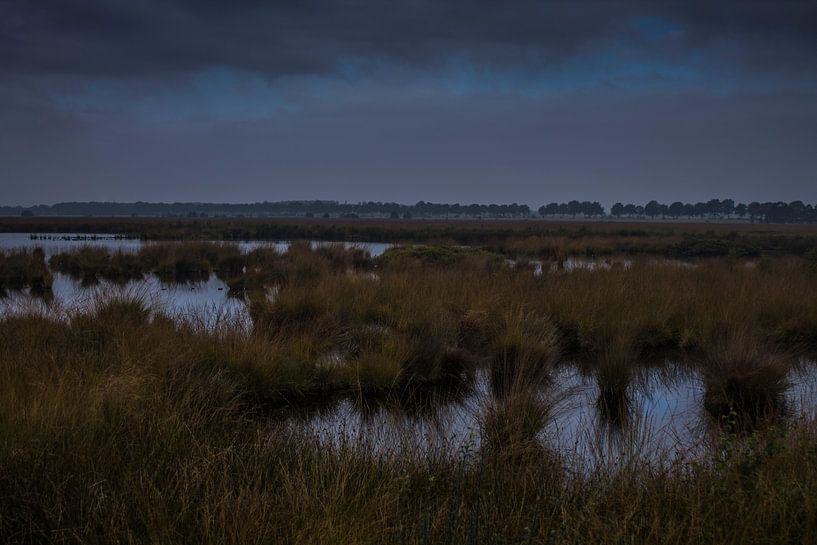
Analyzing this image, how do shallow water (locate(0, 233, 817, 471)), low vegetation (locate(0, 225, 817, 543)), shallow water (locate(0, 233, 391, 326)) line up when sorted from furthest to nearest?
shallow water (locate(0, 233, 391, 326)) → shallow water (locate(0, 233, 817, 471)) → low vegetation (locate(0, 225, 817, 543))

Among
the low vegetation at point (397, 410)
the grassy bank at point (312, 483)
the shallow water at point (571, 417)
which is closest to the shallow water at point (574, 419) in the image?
the shallow water at point (571, 417)

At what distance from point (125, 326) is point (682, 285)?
11.9 meters

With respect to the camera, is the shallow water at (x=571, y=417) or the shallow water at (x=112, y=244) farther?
the shallow water at (x=112, y=244)

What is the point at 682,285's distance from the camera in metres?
14.1

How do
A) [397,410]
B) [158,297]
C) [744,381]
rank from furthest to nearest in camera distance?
[158,297] < [744,381] < [397,410]

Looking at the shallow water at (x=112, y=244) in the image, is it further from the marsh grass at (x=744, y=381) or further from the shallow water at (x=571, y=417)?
the marsh grass at (x=744, y=381)

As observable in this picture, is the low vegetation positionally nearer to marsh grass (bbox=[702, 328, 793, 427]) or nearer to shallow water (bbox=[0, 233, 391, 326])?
marsh grass (bbox=[702, 328, 793, 427])

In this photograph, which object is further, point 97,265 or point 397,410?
point 97,265

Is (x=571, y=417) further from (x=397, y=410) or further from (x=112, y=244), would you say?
(x=112, y=244)

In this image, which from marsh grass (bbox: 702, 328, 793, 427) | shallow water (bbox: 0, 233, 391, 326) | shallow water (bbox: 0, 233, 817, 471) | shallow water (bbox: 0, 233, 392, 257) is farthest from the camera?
shallow water (bbox: 0, 233, 392, 257)

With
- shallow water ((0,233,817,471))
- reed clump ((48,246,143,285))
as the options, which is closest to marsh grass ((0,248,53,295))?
reed clump ((48,246,143,285))

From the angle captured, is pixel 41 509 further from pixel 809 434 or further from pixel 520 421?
pixel 809 434

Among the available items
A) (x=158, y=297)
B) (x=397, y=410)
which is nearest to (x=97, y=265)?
(x=158, y=297)

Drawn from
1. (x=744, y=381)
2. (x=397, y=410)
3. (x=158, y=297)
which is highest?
(x=158, y=297)
